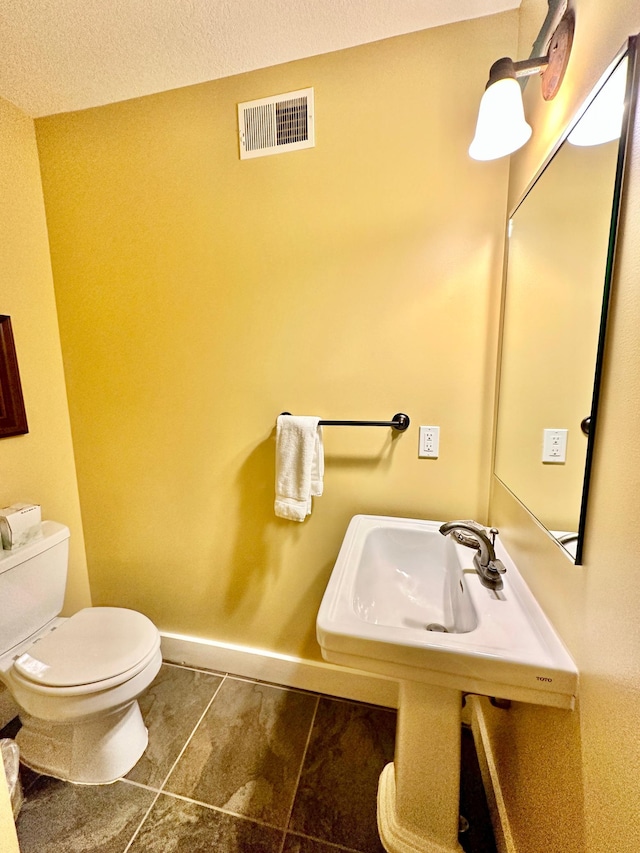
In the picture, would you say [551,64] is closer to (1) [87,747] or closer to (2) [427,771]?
(2) [427,771]

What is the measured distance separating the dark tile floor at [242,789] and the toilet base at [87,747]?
0.03 metres

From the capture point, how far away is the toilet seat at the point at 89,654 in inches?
41.6

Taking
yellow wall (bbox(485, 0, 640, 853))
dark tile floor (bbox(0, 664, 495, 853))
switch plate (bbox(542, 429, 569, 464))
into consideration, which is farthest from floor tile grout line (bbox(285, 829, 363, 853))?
switch plate (bbox(542, 429, 569, 464))

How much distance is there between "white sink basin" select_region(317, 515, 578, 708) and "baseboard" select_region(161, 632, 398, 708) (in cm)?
56

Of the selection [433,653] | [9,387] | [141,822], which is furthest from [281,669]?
[9,387]

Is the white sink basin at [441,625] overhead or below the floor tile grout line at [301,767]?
overhead

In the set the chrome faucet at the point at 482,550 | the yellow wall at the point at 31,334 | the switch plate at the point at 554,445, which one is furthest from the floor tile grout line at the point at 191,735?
the switch plate at the point at 554,445

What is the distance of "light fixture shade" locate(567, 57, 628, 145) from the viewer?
0.55 m

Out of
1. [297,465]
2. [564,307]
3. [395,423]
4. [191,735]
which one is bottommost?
[191,735]

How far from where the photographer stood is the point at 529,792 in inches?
31.7

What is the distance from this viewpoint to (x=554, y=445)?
799 mm

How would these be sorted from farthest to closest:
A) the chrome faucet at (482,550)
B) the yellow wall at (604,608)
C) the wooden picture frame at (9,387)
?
Answer: the wooden picture frame at (9,387) < the chrome faucet at (482,550) < the yellow wall at (604,608)

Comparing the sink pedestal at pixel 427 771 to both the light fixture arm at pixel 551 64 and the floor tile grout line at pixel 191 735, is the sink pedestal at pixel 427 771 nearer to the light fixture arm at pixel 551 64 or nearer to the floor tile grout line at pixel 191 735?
the floor tile grout line at pixel 191 735

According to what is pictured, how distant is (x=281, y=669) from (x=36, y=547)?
1.13m
